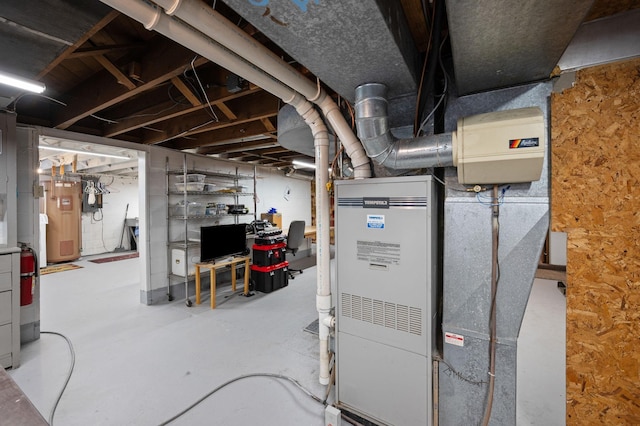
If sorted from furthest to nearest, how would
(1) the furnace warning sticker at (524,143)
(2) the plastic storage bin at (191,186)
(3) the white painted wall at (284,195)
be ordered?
(3) the white painted wall at (284,195), (2) the plastic storage bin at (191,186), (1) the furnace warning sticker at (524,143)

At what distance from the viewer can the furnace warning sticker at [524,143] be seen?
1.24 metres

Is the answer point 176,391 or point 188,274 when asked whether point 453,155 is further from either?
point 188,274

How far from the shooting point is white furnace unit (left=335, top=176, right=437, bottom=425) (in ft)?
5.15

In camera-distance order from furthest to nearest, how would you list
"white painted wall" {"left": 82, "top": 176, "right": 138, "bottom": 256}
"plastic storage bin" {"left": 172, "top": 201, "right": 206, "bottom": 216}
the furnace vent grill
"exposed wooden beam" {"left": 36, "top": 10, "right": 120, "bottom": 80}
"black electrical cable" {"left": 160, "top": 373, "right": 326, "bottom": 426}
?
"white painted wall" {"left": 82, "top": 176, "right": 138, "bottom": 256} < "plastic storage bin" {"left": 172, "top": 201, "right": 206, "bottom": 216} < "black electrical cable" {"left": 160, "top": 373, "right": 326, "bottom": 426} < the furnace vent grill < "exposed wooden beam" {"left": 36, "top": 10, "right": 120, "bottom": 80}

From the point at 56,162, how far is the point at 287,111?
714 cm

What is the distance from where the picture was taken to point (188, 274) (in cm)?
412

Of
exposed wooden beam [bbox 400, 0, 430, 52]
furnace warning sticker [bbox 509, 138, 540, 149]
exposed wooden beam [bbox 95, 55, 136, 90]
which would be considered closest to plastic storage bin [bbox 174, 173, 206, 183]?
exposed wooden beam [bbox 95, 55, 136, 90]

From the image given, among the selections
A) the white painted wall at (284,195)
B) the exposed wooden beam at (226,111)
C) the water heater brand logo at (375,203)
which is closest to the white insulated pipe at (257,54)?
the water heater brand logo at (375,203)

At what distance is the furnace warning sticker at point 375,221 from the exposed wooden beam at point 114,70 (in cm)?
218

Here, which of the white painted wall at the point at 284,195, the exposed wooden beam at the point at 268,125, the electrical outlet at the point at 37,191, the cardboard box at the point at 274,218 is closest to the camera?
the electrical outlet at the point at 37,191

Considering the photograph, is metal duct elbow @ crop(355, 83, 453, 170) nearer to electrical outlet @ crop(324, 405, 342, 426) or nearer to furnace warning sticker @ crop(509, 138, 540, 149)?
furnace warning sticker @ crop(509, 138, 540, 149)

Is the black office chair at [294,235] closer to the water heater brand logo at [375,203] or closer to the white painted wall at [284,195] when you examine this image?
the white painted wall at [284,195]

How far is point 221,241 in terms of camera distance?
413 cm

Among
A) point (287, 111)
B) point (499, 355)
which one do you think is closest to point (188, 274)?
point (287, 111)
